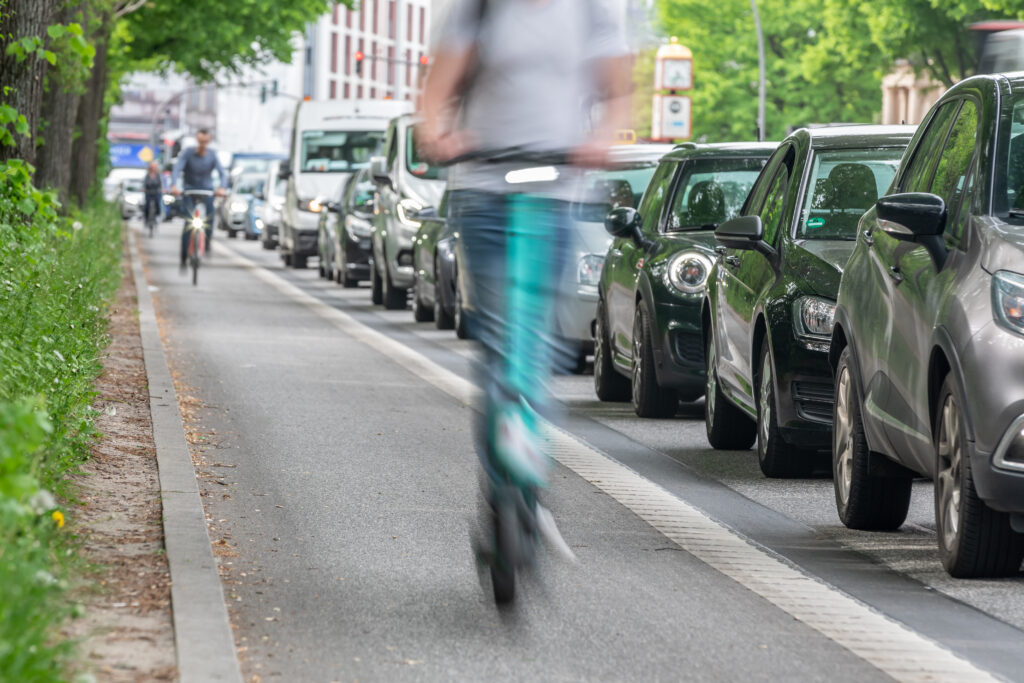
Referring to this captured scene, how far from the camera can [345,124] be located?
39.9 meters

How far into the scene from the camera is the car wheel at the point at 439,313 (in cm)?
2123

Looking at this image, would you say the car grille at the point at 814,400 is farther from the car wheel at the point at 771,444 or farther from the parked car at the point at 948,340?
the parked car at the point at 948,340

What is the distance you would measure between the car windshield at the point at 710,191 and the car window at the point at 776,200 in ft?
6.76

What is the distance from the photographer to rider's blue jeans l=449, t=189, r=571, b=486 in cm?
584

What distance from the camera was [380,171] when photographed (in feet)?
86.2

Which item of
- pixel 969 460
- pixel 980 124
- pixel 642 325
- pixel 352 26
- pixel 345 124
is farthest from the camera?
pixel 352 26

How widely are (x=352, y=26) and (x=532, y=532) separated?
5011 inches

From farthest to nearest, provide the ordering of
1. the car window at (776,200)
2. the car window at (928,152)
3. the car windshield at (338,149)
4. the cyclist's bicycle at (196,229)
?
the car windshield at (338,149) < the cyclist's bicycle at (196,229) < the car window at (776,200) < the car window at (928,152)

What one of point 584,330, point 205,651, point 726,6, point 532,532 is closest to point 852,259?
point 532,532

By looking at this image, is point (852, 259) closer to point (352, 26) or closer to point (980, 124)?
point (980, 124)

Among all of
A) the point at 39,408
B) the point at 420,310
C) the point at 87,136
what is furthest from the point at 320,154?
the point at 39,408

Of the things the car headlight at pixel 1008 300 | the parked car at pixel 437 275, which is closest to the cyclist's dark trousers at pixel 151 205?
the parked car at pixel 437 275

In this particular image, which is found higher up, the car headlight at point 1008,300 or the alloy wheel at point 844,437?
the car headlight at point 1008,300

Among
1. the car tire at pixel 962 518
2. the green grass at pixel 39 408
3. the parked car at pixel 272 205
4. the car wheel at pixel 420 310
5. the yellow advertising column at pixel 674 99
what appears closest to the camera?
the green grass at pixel 39 408
